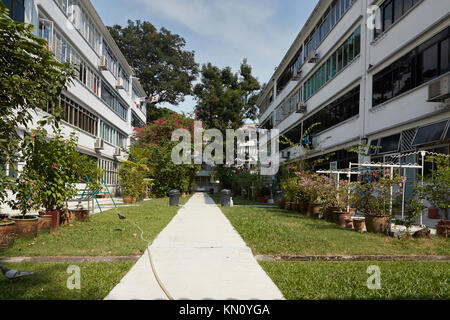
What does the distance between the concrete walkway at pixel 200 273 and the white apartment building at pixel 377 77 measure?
8.85 meters

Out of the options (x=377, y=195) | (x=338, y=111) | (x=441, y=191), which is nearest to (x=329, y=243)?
(x=377, y=195)

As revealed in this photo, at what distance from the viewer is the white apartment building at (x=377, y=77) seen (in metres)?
12.0

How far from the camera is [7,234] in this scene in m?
6.71

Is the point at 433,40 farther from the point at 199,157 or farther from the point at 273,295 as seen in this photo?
the point at 199,157

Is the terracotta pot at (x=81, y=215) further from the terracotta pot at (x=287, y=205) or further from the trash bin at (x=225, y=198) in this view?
the terracotta pot at (x=287, y=205)

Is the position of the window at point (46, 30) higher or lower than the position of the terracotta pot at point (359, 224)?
higher

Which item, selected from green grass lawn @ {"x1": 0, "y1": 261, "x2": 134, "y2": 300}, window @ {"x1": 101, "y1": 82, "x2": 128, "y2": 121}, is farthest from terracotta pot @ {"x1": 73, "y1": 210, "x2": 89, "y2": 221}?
window @ {"x1": 101, "y1": 82, "x2": 128, "y2": 121}

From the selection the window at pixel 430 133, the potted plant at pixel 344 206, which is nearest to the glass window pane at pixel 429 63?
the window at pixel 430 133

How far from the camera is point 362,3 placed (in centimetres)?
1747

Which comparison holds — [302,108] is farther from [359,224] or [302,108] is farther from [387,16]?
[359,224]

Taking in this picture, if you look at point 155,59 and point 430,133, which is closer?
point 430,133

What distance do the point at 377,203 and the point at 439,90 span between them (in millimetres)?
4956

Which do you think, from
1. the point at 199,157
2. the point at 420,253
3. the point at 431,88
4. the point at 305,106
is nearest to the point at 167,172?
the point at 199,157
